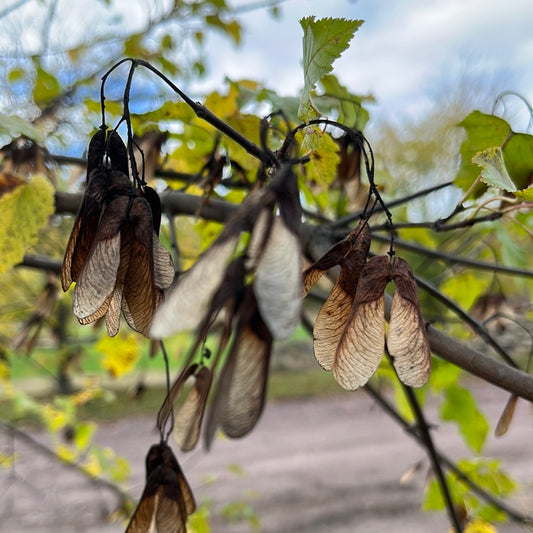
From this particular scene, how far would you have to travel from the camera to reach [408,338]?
20.2 inches

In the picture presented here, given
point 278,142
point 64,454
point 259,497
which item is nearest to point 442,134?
point 259,497

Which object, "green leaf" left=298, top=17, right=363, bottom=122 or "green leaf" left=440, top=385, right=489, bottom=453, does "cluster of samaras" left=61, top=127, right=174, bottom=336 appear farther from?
"green leaf" left=440, top=385, right=489, bottom=453

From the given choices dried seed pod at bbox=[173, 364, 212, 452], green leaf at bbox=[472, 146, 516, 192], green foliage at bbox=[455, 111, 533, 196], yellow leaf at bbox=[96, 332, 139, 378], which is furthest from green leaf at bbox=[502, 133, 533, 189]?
yellow leaf at bbox=[96, 332, 139, 378]

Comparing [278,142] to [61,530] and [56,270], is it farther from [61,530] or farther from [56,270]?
[61,530]

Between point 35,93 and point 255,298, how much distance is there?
150cm

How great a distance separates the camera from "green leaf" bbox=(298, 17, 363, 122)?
2.13 feet

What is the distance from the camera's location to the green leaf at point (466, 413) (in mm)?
1652

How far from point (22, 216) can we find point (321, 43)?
0.53 meters

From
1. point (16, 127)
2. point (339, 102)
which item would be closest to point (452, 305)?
point (339, 102)

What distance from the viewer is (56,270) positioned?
3.65 ft

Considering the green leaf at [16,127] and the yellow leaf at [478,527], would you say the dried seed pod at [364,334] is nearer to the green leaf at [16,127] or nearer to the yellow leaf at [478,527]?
the green leaf at [16,127]

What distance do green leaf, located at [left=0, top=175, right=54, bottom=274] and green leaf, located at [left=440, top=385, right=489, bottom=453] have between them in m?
1.21

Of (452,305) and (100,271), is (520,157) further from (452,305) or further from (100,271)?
(100,271)

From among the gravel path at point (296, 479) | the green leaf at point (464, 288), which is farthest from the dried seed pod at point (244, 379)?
the gravel path at point (296, 479)
